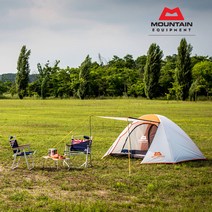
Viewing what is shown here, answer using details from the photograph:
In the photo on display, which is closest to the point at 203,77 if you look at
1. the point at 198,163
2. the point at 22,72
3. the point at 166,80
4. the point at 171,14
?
the point at 166,80

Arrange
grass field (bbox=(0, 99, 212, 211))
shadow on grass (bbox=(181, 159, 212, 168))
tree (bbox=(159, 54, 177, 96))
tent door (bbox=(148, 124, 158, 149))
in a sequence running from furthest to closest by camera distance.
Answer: tree (bbox=(159, 54, 177, 96)) < tent door (bbox=(148, 124, 158, 149)) < shadow on grass (bbox=(181, 159, 212, 168)) < grass field (bbox=(0, 99, 212, 211))

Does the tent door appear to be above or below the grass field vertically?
above

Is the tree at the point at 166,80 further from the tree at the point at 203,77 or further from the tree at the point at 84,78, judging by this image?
the tree at the point at 84,78

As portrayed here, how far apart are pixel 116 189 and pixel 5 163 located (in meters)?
5.07

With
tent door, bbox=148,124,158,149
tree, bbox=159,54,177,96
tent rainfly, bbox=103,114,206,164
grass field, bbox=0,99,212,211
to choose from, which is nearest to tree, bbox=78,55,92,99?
tree, bbox=159,54,177,96

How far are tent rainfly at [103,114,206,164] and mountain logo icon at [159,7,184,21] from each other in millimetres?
20752

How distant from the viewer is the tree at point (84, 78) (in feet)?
288

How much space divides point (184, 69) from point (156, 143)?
220 feet

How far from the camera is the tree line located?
7881cm

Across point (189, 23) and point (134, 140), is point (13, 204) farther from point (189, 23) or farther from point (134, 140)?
point (189, 23)

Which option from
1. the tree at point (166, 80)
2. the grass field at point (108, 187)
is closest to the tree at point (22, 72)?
the tree at point (166, 80)

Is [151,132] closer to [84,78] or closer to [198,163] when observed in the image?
[198,163]

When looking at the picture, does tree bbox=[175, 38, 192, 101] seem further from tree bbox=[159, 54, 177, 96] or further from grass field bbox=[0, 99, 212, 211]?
grass field bbox=[0, 99, 212, 211]

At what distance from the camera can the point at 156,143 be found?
13711 mm
